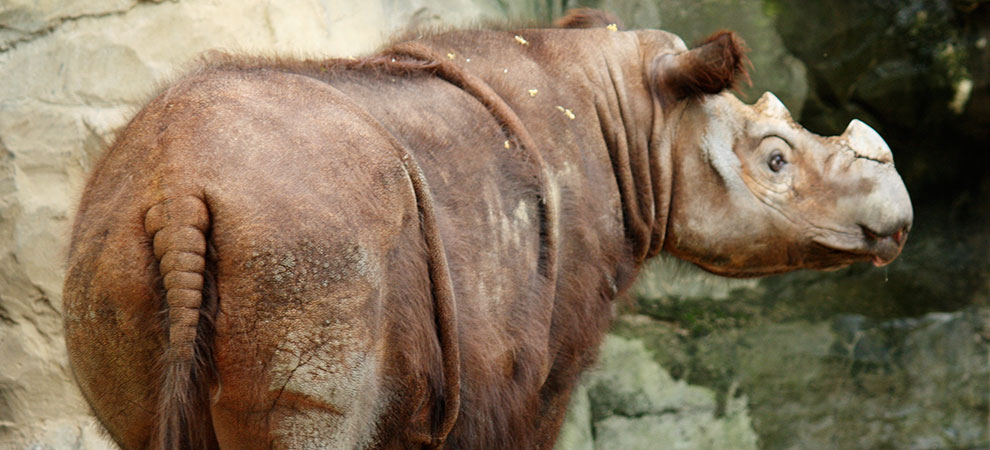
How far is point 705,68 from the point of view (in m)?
3.03

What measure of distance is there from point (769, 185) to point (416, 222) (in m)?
1.63

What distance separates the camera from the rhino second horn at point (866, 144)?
10.5ft

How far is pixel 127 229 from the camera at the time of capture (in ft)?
5.64

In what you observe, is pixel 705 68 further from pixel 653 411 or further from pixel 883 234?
pixel 653 411

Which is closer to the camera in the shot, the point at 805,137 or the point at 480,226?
the point at 480,226

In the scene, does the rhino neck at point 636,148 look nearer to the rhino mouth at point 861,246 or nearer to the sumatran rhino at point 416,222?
the sumatran rhino at point 416,222

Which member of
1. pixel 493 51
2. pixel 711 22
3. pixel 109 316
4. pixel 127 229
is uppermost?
pixel 711 22

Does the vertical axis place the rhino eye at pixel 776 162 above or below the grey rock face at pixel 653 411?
above

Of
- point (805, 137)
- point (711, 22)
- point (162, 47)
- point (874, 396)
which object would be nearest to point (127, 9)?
point (162, 47)

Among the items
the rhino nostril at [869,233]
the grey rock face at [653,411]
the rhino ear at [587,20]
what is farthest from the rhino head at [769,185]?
the grey rock face at [653,411]

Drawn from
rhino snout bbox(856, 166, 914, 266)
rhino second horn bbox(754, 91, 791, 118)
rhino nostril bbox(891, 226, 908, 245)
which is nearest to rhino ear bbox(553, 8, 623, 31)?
rhino second horn bbox(754, 91, 791, 118)

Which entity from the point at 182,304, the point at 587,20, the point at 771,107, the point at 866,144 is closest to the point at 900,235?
the point at 866,144

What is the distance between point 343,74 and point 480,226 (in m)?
0.50

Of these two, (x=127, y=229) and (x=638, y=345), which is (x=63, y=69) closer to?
(x=127, y=229)
